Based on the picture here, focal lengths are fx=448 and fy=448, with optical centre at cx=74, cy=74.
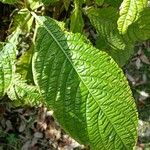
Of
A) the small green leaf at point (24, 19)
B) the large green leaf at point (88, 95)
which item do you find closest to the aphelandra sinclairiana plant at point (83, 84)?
the large green leaf at point (88, 95)

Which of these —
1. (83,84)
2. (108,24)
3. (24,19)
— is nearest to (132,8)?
(83,84)

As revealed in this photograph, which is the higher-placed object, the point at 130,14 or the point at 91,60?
the point at 130,14

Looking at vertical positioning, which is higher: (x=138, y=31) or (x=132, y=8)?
(x=132, y=8)

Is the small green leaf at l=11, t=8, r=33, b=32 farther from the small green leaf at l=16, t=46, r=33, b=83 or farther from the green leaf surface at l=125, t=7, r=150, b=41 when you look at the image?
the green leaf surface at l=125, t=7, r=150, b=41

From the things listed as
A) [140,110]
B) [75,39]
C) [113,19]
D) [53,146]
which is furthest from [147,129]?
[75,39]

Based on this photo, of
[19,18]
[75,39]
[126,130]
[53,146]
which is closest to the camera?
[126,130]

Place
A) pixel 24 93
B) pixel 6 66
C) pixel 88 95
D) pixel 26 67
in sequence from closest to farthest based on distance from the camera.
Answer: pixel 88 95
pixel 6 66
pixel 24 93
pixel 26 67

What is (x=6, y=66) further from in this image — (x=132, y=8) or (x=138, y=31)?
(x=138, y=31)

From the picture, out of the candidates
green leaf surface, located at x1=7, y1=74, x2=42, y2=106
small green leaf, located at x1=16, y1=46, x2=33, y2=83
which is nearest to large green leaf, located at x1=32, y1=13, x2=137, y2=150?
green leaf surface, located at x1=7, y1=74, x2=42, y2=106

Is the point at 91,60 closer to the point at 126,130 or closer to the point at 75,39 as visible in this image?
the point at 75,39
